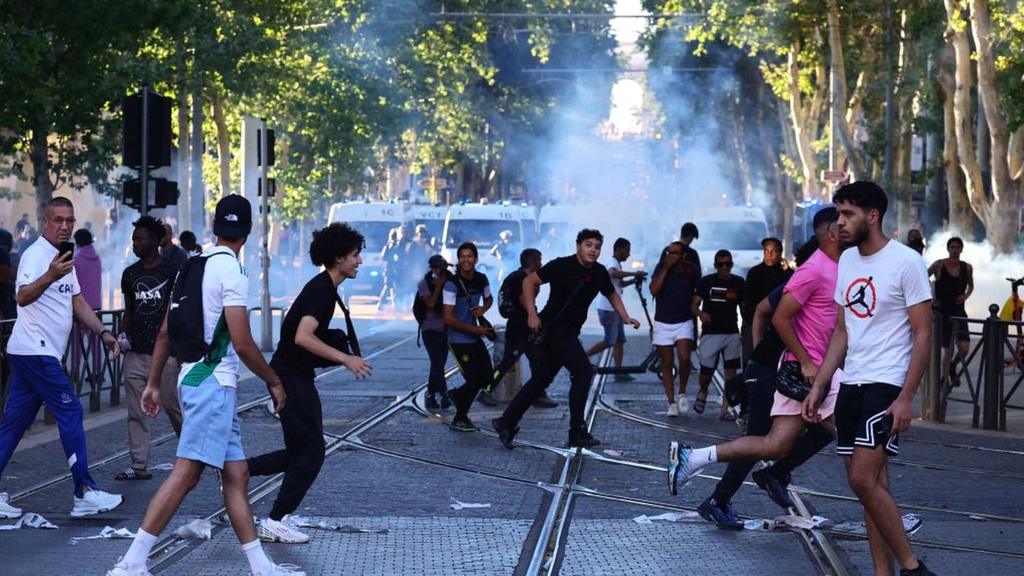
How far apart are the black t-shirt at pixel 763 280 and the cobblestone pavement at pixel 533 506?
1.09 m

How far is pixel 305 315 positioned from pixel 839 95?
1357 inches

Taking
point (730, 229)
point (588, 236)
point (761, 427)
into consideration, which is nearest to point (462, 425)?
point (588, 236)

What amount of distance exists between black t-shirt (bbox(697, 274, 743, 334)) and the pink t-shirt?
5793 millimetres

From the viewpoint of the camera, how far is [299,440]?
824 centimetres

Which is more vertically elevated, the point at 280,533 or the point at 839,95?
the point at 839,95

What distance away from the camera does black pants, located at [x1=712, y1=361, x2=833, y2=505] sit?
339 inches

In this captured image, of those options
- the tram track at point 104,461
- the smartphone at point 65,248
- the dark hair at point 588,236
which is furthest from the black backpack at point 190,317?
the dark hair at point 588,236

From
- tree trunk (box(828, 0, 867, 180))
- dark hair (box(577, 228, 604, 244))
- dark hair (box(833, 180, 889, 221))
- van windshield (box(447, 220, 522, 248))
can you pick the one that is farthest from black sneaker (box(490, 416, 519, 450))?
tree trunk (box(828, 0, 867, 180))

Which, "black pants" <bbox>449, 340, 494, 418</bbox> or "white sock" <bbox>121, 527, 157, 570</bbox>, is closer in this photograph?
"white sock" <bbox>121, 527, 157, 570</bbox>

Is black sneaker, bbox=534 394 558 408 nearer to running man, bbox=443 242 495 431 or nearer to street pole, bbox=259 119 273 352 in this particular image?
running man, bbox=443 242 495 431

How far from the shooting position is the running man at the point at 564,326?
1184 cm

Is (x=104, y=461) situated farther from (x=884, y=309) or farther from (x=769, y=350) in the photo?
(x=884, y=309)

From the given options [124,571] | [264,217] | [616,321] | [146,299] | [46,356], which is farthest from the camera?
[264,217]

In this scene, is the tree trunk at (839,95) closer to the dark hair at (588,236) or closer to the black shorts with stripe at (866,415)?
the dark hair at (588,236)
